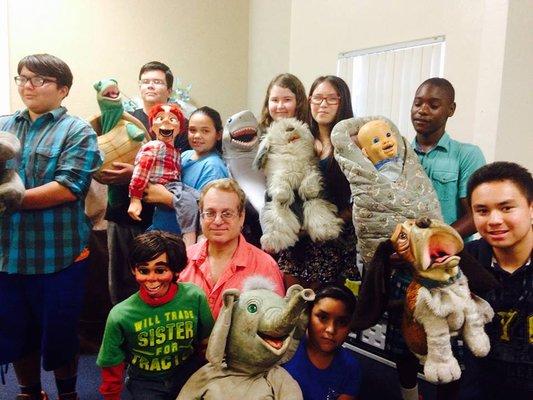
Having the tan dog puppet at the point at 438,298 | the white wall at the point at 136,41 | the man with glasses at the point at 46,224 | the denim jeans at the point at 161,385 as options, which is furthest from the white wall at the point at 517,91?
the white wall at the point at 136,41

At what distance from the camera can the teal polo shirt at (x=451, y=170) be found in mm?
1950

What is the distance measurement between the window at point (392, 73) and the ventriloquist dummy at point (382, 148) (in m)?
1.53

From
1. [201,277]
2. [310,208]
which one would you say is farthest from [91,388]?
[310,208]

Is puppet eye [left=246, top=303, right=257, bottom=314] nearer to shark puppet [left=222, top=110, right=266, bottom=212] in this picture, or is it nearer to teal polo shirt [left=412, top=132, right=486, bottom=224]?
shark puppet [left=222, top=110, right=266, bottom=212]

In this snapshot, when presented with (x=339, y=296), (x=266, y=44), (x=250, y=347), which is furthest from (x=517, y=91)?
(x=266, y=44)

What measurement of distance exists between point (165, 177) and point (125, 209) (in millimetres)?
280

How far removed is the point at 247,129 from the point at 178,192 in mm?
432

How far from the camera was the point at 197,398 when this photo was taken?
148 cm

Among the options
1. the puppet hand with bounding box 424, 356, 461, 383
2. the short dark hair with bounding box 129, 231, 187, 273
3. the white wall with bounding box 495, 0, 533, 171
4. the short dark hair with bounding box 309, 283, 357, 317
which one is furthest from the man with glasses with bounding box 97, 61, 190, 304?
the white wall with bounding box 495, 0, 533, 171

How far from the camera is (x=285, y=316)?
4.58 ft

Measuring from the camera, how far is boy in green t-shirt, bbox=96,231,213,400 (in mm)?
1558

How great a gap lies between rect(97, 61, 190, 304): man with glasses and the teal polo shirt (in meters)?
1.13

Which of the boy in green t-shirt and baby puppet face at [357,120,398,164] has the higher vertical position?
baby puppet face at [357,120,398,164]

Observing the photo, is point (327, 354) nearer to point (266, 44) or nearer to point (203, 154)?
point (203, 154)
